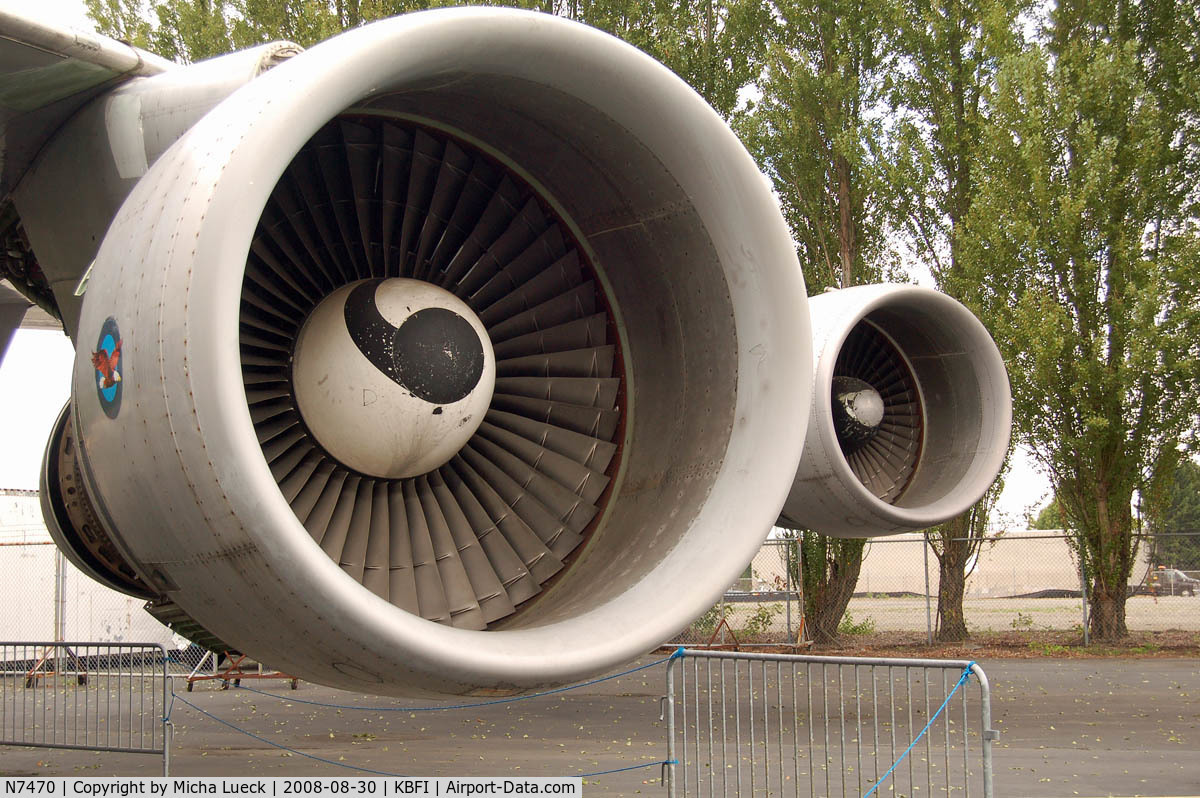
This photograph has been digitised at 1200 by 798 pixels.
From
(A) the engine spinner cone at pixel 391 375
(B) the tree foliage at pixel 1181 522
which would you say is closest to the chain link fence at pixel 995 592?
(B) the tree foliage at pixel 1181 522

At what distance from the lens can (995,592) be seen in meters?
33.8

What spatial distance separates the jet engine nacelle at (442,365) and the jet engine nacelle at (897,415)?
1.65 metres

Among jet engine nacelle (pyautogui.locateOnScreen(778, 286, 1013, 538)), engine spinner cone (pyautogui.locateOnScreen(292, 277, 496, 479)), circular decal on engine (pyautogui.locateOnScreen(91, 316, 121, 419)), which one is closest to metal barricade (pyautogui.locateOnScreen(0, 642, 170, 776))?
jet engine nacelle (pyautogui.locateOnScreen(778, 286, 1013, 538))

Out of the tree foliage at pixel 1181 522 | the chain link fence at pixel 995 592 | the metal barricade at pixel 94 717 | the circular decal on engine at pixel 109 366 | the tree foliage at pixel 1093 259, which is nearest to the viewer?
the circular decal on engine at pixel 109 366

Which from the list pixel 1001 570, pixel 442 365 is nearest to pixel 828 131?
pixel 442 365

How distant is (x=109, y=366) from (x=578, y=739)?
6517 mm

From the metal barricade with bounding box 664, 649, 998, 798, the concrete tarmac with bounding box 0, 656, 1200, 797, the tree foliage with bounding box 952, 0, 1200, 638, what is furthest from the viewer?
the tree foliage with bounding box 952, 0, 1200, 638

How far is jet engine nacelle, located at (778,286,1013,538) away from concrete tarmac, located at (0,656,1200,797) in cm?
201

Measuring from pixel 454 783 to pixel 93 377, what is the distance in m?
4.05

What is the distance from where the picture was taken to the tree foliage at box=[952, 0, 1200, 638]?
605 inches

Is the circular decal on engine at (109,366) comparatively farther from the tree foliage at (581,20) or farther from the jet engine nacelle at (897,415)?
the tree foliage at (581,20)

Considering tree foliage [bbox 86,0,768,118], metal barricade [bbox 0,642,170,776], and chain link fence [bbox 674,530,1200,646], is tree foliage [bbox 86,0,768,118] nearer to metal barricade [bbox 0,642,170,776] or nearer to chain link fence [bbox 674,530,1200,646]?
chain link fence [bbox 674,530,1200,646]

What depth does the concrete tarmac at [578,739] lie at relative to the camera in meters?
6.88

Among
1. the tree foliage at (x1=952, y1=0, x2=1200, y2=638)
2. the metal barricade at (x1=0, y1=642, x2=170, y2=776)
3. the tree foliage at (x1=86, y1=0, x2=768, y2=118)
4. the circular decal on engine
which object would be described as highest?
the tree foliage at (x1=86, y1=0, x2=768, y2=118)
